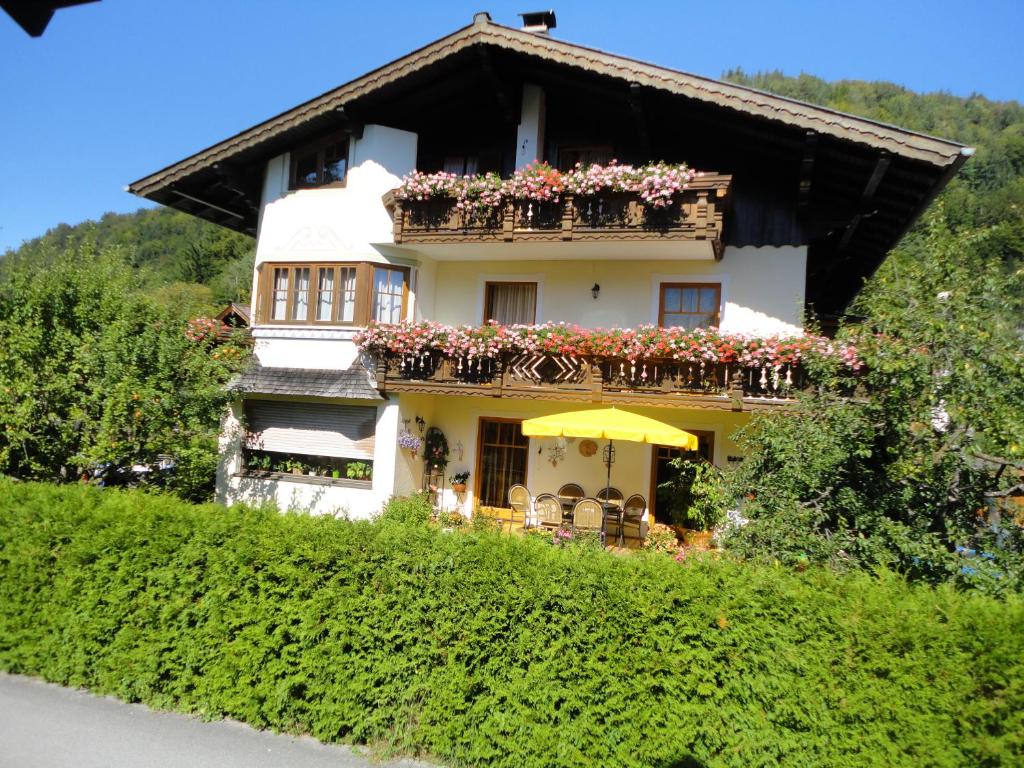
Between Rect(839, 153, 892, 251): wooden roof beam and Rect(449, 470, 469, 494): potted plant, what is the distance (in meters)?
8.98

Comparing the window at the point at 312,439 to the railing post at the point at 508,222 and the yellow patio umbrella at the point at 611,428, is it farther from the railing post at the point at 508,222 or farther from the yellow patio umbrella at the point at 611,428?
the railing post at the point at 508,222

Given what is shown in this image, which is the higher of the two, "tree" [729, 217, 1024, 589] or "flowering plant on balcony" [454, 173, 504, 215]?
"flowering plant on balcony" [454, 173, 504, 215]

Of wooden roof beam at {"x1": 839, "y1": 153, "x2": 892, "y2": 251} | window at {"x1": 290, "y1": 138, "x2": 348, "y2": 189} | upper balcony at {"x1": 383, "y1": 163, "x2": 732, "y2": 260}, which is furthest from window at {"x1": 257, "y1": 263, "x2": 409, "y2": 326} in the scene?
wooden roof beam at {"x1": 839, "y1": 153, "x2": 892, "y2": 251}

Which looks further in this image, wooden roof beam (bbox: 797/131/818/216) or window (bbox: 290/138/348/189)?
window (bbox: 290/138/348/189)

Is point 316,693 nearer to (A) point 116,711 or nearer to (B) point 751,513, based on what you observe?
(A) point 116,711

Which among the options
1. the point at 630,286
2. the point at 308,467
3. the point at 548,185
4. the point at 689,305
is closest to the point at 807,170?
the point at 689,305

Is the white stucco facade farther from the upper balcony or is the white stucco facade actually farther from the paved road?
the paved road

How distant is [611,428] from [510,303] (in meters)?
4.95

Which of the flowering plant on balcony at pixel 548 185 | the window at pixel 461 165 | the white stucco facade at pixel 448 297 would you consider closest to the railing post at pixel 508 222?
the flowering plant on balcony at pixel 548 185

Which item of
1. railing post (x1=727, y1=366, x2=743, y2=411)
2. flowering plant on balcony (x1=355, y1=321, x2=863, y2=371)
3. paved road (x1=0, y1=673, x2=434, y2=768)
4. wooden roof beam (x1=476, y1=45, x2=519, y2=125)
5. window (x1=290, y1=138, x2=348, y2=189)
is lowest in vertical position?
paved road (x1=0, y1=673, x2=434, y2=768)

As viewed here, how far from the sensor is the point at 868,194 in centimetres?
1145

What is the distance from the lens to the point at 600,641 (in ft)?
17.6

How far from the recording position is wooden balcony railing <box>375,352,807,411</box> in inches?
440

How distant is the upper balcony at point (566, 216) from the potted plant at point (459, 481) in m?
4.84
